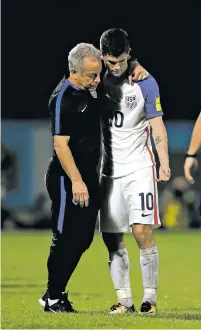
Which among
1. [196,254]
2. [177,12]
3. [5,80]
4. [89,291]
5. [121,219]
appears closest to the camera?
[121,219]

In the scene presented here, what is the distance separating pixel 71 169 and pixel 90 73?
2.42 feet

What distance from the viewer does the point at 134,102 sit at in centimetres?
978

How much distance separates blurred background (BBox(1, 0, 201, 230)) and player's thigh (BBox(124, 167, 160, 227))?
818 inches

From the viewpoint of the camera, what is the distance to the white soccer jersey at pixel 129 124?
9.78 metres

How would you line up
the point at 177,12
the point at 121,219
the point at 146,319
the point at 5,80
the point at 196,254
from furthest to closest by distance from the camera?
1. the point at 5,80
2. the point at 177,12
3. the point at 196,254
4. the point at 121,219
5. the point at 146,319

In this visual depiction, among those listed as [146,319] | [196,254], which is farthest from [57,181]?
[196,254]

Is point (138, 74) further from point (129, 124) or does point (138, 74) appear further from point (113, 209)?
point (113, 209)

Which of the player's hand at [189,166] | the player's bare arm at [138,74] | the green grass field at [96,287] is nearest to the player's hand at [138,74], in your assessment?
the player's bare arm at [138,74]

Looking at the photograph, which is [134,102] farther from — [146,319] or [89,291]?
[89,291]

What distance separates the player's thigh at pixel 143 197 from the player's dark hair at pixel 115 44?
94 centimetres

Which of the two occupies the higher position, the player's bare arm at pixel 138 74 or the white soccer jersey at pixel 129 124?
the player's bare arm at pixel 138 74

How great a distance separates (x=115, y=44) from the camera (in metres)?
9.58

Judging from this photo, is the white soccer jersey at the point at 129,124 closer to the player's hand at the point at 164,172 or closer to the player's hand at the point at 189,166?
the player's hand at the point at 164,172

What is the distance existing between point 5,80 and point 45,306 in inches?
1027
